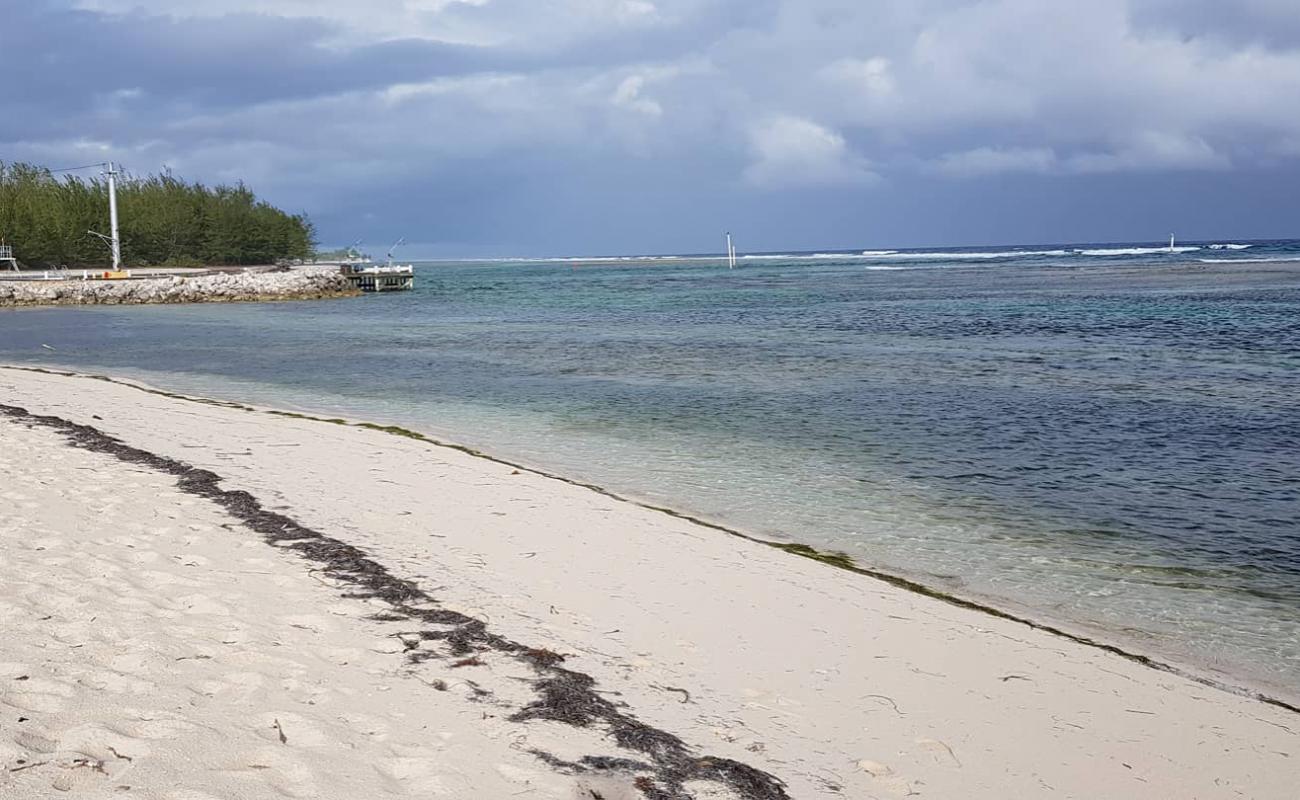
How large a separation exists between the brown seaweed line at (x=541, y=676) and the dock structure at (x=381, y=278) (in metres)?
57.3

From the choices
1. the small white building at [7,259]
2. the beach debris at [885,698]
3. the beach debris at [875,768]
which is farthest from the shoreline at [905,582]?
the small white building at [7,259]

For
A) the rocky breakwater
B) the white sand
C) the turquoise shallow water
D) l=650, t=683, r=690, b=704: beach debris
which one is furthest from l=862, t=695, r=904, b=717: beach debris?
the rocky breakwater

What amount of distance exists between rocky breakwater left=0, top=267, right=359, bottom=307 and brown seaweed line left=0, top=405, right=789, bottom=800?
45391mm

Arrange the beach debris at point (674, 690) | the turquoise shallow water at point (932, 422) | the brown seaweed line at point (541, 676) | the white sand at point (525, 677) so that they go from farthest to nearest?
the turquoise shallow water at point (932, 422)
the beach debris at point (674, 690)
the brown seaweed line at point (541, 676)
the white sand at point (525, 677)

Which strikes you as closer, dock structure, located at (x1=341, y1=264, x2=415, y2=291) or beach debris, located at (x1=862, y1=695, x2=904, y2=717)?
beach debris, located at (x1=862, y1=695, x2=904, y2=717)

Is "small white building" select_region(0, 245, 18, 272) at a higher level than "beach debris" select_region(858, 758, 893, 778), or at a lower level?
higher

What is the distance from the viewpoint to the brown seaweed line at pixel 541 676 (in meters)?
3.66

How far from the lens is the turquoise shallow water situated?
7.02 metres

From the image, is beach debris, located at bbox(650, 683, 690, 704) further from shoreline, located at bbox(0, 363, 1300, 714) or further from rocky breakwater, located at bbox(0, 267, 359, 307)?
rocky breakwater, located at bbox(0, 267, 359, 307)

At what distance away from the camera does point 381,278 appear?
2530 inches

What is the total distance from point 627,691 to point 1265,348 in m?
21.3

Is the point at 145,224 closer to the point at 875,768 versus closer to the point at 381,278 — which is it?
the point at 381,278

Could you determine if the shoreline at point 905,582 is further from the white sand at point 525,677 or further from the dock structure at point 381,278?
the dock structure at point 381,278

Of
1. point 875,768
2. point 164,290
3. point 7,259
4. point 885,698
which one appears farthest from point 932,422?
point 7,259
